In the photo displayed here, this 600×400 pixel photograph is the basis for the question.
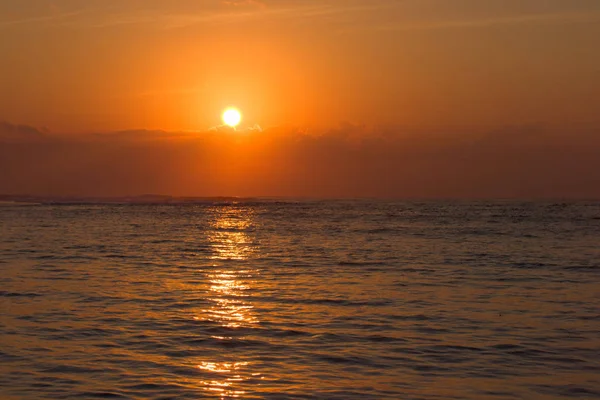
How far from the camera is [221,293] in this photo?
23547 millimetres

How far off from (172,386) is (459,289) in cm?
1426

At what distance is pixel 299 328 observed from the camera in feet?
57.3

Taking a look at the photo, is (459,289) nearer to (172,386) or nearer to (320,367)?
(320,367)

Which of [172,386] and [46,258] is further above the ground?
[46,258]

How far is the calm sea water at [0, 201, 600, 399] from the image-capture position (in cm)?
1268

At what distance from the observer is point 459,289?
24.6m

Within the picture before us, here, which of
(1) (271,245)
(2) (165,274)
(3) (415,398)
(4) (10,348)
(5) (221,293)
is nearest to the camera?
(3) (415,398)

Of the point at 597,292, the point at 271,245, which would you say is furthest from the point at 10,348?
the point at 271,245

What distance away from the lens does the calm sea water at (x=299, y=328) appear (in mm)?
12680

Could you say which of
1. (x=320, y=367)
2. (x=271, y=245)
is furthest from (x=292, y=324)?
(x=271, y=245)

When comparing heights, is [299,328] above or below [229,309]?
below

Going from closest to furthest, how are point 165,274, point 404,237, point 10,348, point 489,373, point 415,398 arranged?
point 415,398 → point 489,373 → point 10,348 → point 165,274 → point 404,237

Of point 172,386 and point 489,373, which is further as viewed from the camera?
point 489,373

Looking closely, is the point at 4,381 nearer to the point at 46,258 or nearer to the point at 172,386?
the point at 172,386
